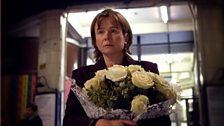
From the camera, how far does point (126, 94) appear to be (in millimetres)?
406

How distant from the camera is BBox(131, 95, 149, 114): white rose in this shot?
385 millimetres

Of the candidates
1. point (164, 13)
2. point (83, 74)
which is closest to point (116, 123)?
point (83, 74)

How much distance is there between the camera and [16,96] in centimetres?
124

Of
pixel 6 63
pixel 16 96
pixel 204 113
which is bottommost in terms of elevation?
pixel 204 113

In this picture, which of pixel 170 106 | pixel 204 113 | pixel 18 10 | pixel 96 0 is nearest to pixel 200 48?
pixel 204 113

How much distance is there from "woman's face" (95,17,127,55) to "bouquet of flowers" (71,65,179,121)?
0.23ft

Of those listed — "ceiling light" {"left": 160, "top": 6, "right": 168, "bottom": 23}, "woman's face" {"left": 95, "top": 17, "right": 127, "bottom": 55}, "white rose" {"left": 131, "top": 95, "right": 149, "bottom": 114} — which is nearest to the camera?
"white rose" {"left": 131, "top": 95, "right": 149, "bottom": 114}

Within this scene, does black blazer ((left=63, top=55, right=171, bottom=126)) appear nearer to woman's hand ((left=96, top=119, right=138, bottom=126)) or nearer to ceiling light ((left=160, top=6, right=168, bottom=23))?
woman's hand ((left=96, top=119, right=138, bottom=126))

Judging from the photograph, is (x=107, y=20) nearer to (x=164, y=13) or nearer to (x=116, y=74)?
(x=116, y=74)

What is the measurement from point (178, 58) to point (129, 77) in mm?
1367

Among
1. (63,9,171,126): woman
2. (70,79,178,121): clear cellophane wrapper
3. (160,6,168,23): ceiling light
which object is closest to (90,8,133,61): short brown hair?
(63,9,171,126): woman

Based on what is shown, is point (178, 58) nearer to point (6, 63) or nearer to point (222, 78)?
point (222, 78)

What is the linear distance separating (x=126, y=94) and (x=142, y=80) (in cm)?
3

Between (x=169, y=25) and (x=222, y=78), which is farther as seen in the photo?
(x=169, y=25)
